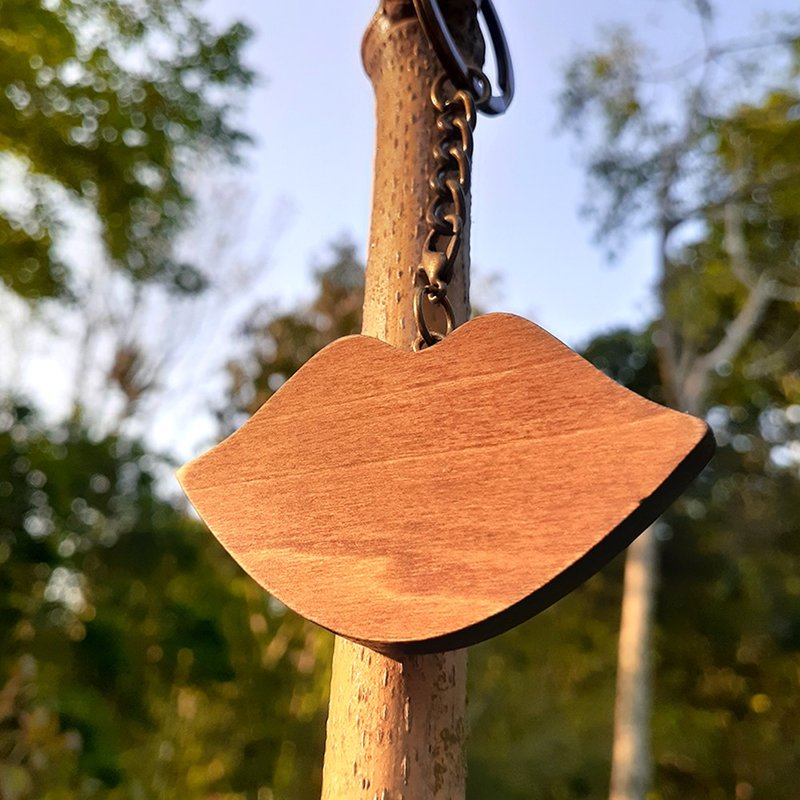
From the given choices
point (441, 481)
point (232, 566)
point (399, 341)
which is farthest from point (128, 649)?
point (441, 481)

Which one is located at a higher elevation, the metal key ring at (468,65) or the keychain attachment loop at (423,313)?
the metal key ring at (468,65)

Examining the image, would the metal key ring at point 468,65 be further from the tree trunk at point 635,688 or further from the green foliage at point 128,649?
the tree trunk at point 635,688

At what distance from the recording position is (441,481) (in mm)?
418

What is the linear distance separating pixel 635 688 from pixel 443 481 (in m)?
4.88

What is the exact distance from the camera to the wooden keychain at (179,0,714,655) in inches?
14.9

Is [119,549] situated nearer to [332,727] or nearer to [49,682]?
[49,682]

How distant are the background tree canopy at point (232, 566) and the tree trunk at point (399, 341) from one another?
2.84m

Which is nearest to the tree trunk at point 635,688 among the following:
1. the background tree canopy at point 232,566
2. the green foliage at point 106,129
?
the background tree canopy at point 232,566

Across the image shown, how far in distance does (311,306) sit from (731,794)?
5455mm

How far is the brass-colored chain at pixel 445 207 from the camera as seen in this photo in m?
0.55

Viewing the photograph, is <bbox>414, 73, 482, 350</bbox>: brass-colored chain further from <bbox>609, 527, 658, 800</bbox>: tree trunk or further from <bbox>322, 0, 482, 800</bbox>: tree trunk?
<bbox>609, 527, 658, 800</bbox>: tree trunk

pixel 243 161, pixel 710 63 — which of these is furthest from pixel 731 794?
pixel 243 161

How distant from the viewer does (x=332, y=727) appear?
0.50 m

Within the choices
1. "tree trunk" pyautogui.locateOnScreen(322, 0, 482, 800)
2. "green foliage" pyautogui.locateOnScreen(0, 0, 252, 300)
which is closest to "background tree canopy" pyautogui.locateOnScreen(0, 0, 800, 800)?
"green foliage" pyautogui.locateOnScreen(0, 0, 252, 300)
